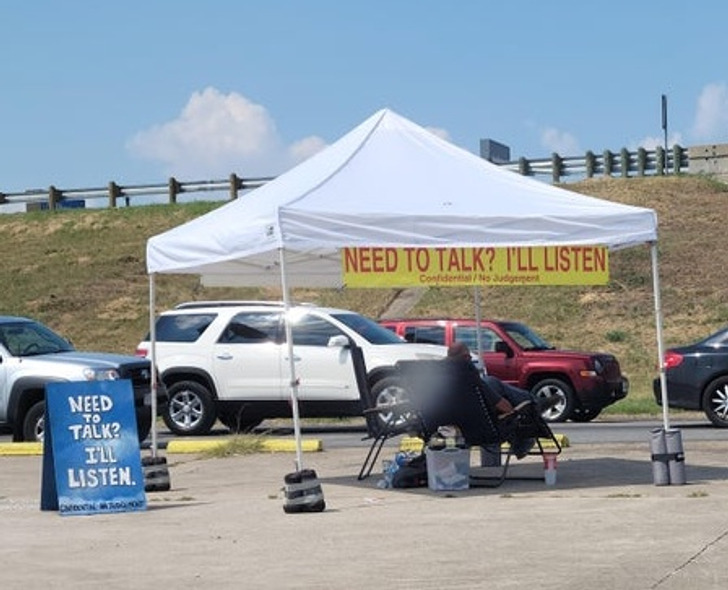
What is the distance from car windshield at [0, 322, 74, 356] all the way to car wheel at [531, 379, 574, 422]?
733cm

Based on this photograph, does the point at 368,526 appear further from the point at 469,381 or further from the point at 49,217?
the point at 49,217

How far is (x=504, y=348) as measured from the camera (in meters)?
26.0

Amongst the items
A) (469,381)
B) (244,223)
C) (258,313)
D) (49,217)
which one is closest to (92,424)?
(244,223)

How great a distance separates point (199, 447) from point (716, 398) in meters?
7.22

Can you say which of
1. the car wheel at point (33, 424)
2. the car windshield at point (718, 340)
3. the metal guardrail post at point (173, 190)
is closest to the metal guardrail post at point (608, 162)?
the metal guardrail post at point (173, 190)

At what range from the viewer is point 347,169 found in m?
15.0

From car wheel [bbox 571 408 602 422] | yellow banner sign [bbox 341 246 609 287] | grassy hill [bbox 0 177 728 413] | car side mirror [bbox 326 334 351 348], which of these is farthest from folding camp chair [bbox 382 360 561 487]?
grassy hill [bbox 0 177 728 413]

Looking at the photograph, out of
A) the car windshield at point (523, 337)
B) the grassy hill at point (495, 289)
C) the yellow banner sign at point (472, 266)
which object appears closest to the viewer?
the yellow banner sign at point (472, 266)

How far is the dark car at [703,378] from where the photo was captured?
2255cm

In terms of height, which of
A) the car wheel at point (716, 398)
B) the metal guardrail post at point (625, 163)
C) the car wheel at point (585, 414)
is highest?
the metal guardrail post at point (625, 163)

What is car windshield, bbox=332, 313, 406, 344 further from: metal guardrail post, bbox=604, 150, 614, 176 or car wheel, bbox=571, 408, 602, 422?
metal guardrail post, bbox=604, 150, 614, 176

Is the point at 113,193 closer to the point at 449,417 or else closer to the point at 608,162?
the point at 608,162

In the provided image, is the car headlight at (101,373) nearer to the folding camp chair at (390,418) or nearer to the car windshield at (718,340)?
the folding camp chair at (390,418)

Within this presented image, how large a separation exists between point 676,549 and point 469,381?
14.1 feet
